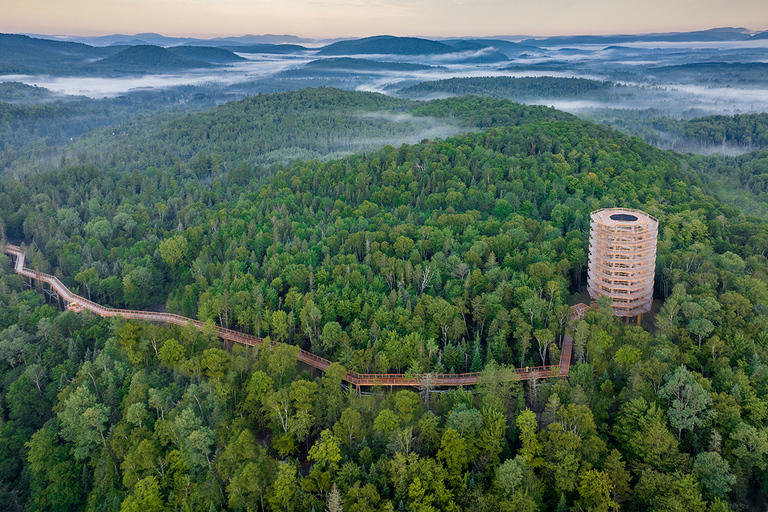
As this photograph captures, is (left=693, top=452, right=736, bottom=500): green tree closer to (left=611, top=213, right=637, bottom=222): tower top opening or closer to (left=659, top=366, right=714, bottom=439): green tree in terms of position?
(left=659, top=366, right=714, bottom=439): green tree

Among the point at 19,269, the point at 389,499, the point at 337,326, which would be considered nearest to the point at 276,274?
the point at 337,326

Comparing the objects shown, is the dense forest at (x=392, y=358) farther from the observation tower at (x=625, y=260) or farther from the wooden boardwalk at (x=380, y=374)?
the observation tower at (x=625, y=260)

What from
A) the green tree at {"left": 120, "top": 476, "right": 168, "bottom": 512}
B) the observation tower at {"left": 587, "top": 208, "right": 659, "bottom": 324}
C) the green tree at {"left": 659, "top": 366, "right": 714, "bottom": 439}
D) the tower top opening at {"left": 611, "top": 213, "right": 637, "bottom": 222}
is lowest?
the green tree at {"left": 120, "top": 476, "right": 168, "bottom": 512}

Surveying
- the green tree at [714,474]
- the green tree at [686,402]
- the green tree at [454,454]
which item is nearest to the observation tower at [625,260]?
the green tree at [686,402]

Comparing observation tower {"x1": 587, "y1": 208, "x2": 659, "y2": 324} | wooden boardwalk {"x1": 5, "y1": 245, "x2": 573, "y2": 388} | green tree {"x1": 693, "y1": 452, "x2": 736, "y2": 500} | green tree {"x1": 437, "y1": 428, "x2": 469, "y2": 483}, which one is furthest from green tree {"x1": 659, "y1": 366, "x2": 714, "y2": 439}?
observation tower {"x1": 587, "y1": 208, "x2": 659, "y2": 324}

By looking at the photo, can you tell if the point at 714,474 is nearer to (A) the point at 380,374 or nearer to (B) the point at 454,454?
(B) the point at 454,454

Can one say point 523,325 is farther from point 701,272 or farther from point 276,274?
point 276,274
